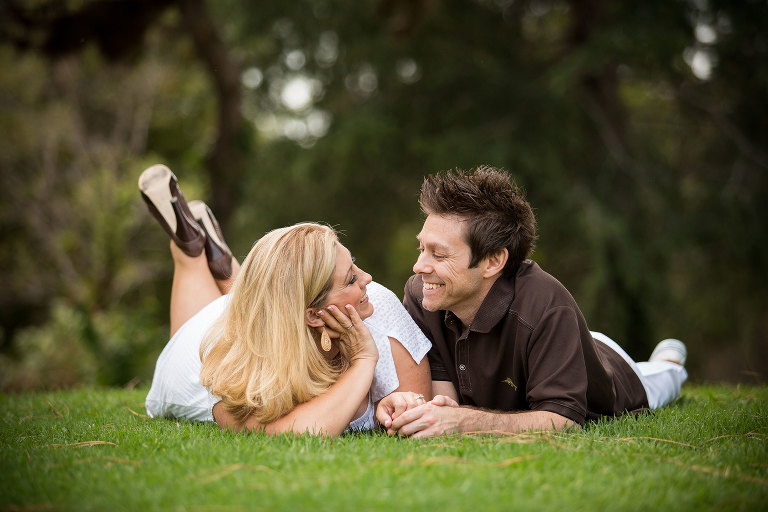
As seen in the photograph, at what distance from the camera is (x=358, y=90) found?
1403cm

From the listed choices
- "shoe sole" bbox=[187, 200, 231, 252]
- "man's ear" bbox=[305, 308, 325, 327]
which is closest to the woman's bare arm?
"man's ear" bbox=[305, 308, 325, 327]

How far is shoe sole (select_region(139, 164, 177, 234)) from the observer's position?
18.4ft

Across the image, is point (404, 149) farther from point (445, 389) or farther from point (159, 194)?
point (445, 389)

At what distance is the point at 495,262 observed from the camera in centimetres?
423

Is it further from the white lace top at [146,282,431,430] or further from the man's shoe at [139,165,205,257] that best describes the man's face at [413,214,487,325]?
the man's shoe at [139,165,205,257]

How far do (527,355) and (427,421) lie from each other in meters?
0.71

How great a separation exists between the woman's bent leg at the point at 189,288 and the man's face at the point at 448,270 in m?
2.12

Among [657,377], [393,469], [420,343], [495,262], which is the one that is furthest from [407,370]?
[657,377]

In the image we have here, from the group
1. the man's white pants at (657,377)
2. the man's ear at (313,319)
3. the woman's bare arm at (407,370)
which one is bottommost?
the man's white pants at (657,377)

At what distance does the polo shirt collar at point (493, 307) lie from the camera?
4109mm

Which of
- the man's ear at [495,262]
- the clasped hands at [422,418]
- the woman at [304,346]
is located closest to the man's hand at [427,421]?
the clasped hands at [422,418]

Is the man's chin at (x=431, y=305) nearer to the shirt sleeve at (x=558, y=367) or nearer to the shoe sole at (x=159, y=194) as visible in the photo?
the shirt sleeve at (x=558, y=367)

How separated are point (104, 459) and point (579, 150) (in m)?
10.3

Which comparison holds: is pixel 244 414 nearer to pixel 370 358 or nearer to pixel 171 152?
pixel 370 358
